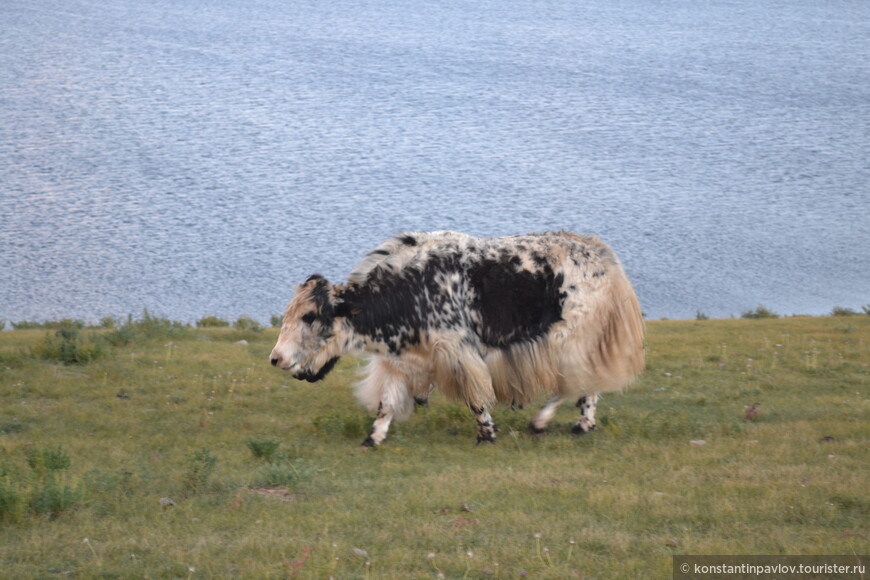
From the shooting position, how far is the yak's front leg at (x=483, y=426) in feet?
29.2

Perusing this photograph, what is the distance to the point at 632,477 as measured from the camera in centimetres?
770

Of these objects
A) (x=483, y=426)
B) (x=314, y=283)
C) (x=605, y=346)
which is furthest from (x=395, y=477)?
(x=605, y=346)

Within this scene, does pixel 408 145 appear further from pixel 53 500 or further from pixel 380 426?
pixel 53 500

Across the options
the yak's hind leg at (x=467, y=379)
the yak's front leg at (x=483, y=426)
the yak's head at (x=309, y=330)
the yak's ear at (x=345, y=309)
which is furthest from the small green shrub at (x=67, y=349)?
the yak's front leg at (x=483, y=426)

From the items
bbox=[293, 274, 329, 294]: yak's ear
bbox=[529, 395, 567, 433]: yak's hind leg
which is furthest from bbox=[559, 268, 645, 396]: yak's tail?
bbox=[293, 274, 329, 294]: yak's ear

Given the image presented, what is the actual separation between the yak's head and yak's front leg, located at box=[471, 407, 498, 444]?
1.38 m

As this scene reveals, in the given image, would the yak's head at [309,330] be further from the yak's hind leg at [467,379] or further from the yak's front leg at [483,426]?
the yak's front leg at [483,426]

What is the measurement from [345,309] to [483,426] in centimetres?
163

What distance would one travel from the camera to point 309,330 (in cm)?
904

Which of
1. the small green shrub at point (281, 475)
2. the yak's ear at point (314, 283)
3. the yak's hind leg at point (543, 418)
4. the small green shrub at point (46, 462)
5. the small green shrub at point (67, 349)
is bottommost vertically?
the small green shrub at point (67, 349)

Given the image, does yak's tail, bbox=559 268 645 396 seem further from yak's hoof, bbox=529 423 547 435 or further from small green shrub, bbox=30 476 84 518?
small green shrub, bbox=30 476 84 518

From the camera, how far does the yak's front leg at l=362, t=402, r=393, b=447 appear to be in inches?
349

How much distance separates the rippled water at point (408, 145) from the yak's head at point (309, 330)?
13780 mm

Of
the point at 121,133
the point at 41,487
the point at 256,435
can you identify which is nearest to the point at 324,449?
the point at 256,435
